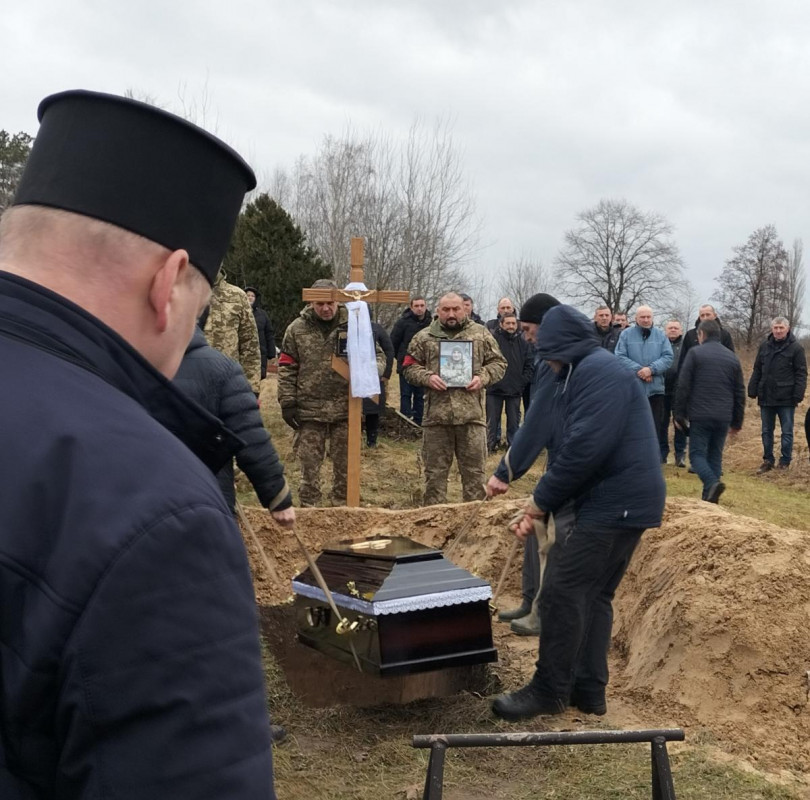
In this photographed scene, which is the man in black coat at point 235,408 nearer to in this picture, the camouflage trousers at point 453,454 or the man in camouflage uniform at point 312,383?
the man in camouflage uniform at point 312,383

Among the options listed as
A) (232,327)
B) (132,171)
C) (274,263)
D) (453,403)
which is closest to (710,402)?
(453,403)

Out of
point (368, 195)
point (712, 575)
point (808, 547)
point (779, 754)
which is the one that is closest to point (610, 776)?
point (779, 754)

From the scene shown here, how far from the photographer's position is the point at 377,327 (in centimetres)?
914

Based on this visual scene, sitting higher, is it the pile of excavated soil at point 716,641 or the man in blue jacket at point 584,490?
the man in blue jacket at point 584,490

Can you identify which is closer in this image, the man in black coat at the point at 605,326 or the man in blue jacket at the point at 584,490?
the man in blue jacket at the point at 584,490

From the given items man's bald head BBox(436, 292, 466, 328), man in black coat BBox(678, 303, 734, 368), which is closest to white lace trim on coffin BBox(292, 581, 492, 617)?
man's bald head BBox(436, 292, 466, 328)

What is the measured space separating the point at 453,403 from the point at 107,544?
6820mm

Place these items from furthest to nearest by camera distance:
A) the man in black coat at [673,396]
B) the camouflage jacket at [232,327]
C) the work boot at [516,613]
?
the man in black coat at [673,396], the camouflage jacket at [232,327], the work boot at [516,613]

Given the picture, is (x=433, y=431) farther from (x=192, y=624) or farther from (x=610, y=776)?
(x=192, y=624)

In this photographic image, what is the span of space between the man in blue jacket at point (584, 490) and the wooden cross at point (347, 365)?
3.36m

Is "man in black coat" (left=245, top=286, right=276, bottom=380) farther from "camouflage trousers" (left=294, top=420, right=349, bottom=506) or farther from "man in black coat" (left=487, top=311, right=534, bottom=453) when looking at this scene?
"camouflage trousers" (left=294, top=420, right=349, bottom=506)

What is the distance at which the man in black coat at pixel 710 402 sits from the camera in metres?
8.92

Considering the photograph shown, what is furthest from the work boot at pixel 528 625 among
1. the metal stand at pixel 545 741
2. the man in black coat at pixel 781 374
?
the man in black coat at pixel 781 374

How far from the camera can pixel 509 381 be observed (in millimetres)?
10805
